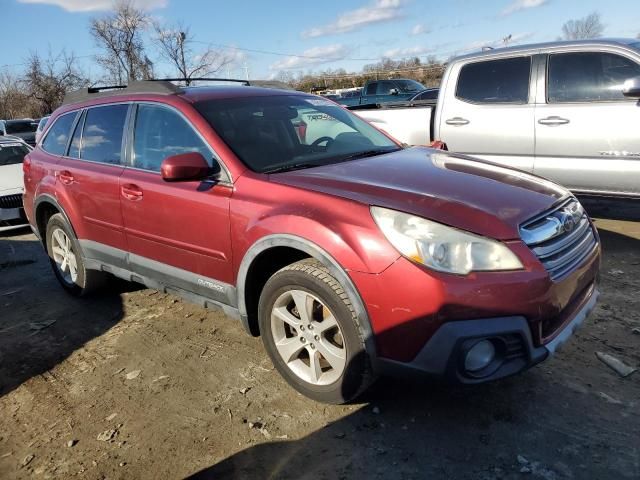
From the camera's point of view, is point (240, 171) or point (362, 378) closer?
point (362, 378)

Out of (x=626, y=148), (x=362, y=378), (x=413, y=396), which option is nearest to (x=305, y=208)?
(x=362, y=378)

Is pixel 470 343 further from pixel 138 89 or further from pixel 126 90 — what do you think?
pixel 126 90

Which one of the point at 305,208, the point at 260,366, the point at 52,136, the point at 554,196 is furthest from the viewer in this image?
the point at 52,136

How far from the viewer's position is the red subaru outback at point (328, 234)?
2.38m

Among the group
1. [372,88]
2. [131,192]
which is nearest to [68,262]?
[131,192]

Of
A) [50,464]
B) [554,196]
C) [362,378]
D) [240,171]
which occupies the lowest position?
[50,464]

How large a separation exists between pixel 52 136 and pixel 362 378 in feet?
13.2

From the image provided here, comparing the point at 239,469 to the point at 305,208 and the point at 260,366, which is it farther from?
the point at 305,208

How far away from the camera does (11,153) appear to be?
→ 368 inches

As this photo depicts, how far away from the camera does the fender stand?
8.27 feet

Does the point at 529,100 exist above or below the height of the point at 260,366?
above

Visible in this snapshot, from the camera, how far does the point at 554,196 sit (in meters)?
2.92

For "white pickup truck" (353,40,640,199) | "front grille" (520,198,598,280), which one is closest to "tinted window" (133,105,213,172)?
"front grille" (520,198,598,280)

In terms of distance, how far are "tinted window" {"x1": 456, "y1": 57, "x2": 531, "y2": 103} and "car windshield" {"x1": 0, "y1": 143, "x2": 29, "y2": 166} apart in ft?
25.0
